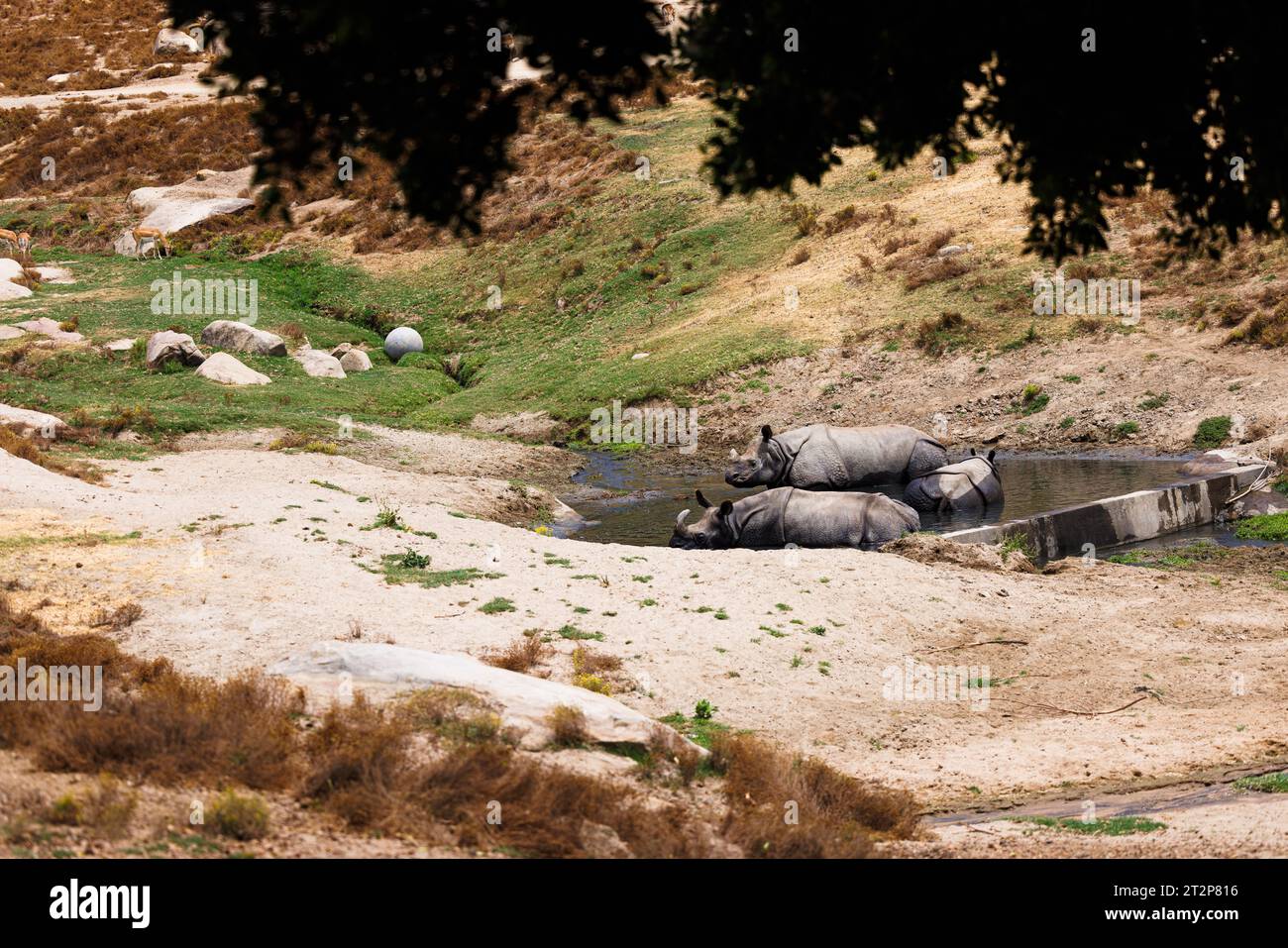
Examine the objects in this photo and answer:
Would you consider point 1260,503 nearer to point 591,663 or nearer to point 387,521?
point 591,663

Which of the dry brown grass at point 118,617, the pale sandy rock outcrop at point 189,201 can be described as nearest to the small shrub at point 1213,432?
the dry brown grass at point 118,617

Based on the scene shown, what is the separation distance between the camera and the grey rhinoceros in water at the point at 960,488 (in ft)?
87.6

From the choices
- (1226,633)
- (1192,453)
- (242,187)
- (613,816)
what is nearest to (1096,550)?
(1226,633)

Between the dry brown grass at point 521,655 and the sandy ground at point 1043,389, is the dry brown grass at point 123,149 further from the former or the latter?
the dry brown grass at point 521,655

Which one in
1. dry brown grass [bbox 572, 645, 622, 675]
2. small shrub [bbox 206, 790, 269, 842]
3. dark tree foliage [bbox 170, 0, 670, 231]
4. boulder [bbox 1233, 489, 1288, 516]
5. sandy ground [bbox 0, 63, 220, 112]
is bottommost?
boulder [bbox 1233, 489, 1288, 516]

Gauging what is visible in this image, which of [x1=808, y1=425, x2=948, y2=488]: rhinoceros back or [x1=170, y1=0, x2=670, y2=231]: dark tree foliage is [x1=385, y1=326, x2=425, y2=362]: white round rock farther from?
[x1=170, y1=0, x2=670, y2=231]: dark tree foliage

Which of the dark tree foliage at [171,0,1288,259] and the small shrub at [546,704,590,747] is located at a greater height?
the dark tree foliage at [171,0,1288,259]

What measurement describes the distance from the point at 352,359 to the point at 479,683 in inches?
1397

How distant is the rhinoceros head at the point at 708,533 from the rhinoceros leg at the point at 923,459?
739 cm

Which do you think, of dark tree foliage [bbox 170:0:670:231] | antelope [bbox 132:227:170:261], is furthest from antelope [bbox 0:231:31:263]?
dark tree foliage [bbox 170:0:670:231]

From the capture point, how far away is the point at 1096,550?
24.5 meters

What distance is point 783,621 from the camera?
1792cm

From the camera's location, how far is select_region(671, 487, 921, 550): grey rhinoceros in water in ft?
80.3

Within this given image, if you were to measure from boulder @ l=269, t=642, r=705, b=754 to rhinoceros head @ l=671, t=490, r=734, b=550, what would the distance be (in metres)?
12.0
